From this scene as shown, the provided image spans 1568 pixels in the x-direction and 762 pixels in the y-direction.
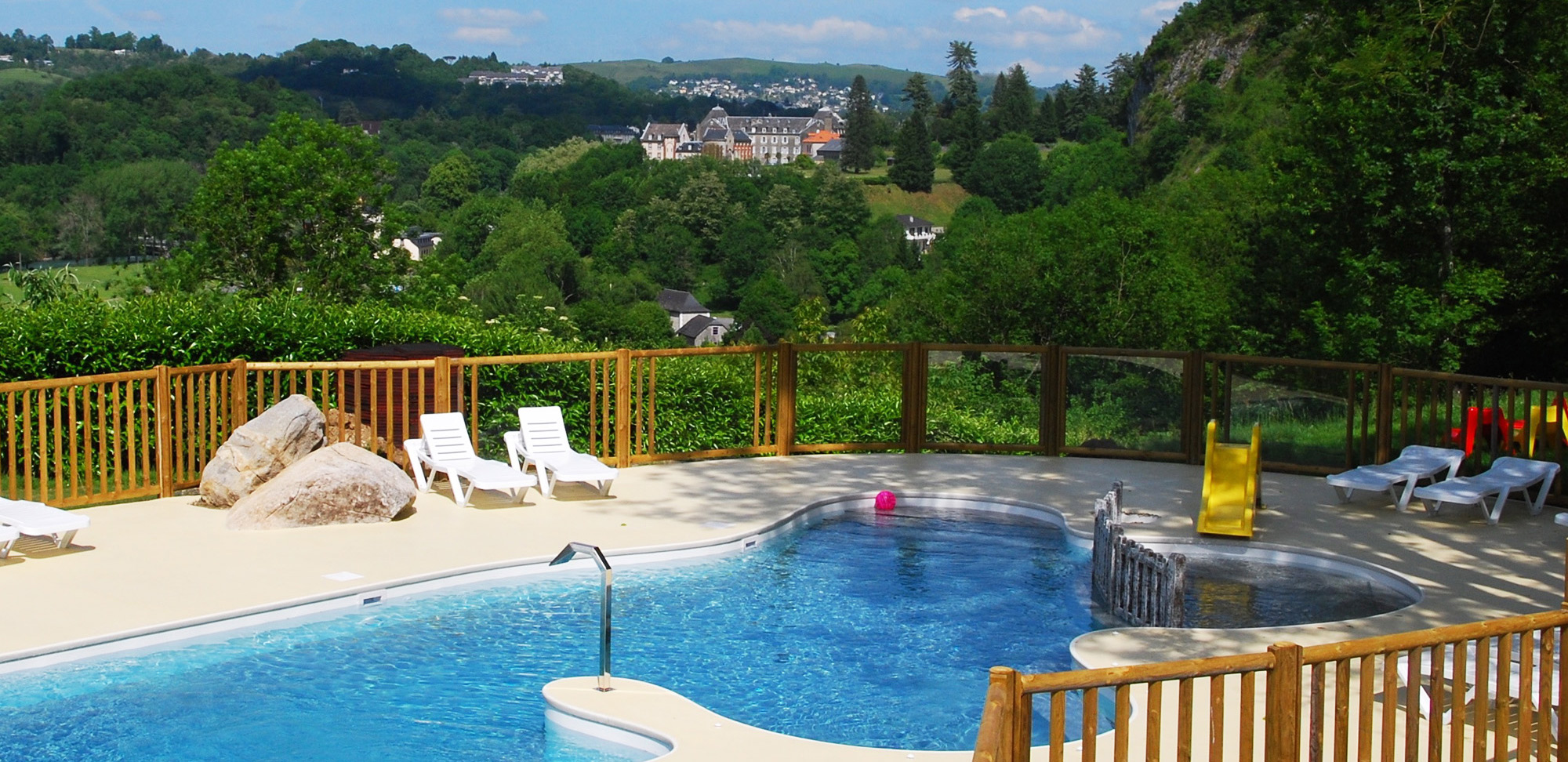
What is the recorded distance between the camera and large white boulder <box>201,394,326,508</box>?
34.0ft

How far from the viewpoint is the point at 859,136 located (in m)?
165

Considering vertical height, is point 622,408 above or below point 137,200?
below

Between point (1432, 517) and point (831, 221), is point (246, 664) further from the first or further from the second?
point (831, 221)

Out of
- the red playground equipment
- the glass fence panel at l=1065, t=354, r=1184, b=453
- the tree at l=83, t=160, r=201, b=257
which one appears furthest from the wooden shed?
the tree at l=83, t=160, r=201, b=257

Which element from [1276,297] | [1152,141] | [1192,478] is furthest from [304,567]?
[1152,141]

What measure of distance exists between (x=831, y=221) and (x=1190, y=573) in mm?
110751

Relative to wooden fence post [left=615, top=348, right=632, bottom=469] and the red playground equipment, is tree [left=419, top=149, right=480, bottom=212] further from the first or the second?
the red playground equipment

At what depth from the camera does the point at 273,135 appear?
24109 mm

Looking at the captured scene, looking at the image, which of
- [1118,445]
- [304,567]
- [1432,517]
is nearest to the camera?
[304,567]

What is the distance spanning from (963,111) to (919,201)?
19.9 meters

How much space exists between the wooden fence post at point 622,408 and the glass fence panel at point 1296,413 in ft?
17.5

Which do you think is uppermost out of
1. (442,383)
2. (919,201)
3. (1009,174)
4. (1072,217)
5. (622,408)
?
(1009,174)

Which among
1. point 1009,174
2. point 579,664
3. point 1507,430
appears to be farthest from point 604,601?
point 1009,174

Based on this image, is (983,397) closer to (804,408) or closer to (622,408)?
(804,408)
